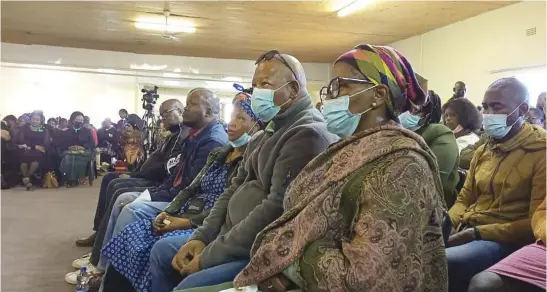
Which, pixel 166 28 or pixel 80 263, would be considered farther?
pixel 166 28

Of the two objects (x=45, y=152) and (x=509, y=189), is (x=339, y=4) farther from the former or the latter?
(x=45, y=152)

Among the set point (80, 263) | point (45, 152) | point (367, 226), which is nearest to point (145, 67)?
point (45, 152)

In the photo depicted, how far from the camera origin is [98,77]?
1196 cm

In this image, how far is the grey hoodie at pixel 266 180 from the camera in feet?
5.89

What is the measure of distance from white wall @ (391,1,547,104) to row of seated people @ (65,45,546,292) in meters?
3.32

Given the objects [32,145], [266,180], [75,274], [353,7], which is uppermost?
[353,7]

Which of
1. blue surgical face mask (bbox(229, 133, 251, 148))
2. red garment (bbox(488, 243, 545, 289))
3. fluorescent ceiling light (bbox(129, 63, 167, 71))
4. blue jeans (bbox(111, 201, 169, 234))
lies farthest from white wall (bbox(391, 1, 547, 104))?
fluorescent ceiling light (bbox(129, 63, 167, 71))

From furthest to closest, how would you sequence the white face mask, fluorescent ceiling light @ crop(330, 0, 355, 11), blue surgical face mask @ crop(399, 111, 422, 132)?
fluorescent ceiling light @ crop(330, 0, 355, 11) → the white face mask → blue surgical face mask @ crop(399, 111, 422, 132)

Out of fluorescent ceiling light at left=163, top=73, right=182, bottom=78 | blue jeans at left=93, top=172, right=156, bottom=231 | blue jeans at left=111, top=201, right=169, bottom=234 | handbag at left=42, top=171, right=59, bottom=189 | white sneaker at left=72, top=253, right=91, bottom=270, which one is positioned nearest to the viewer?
blue jeans at left=111, top=201, right=169, bottom=234

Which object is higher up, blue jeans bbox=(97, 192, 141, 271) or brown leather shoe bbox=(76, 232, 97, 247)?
blue jeans bbox=(97, 192, 141, 271)

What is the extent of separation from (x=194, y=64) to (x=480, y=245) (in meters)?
8.68

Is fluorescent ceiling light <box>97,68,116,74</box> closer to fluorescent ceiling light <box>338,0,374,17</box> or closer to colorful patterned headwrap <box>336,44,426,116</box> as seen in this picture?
fluorescent ceiling light <box>338,0,374,17</box>

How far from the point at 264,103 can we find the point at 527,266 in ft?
3.71

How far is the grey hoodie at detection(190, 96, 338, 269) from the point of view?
5.89ft
